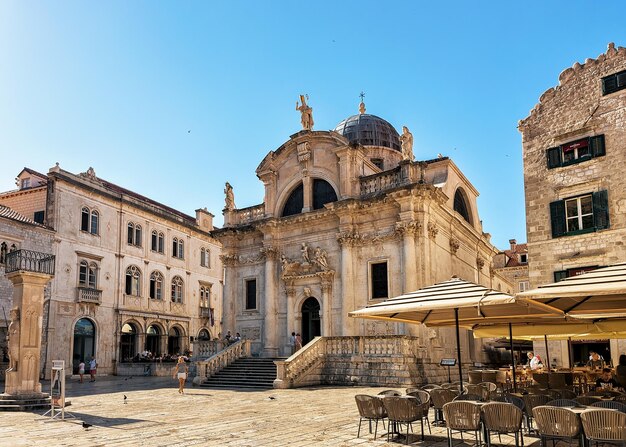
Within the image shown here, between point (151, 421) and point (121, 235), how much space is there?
1176 inches

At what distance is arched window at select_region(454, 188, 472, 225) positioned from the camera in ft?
109

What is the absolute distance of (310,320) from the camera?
30.2 meters

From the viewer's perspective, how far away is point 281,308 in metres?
31.1

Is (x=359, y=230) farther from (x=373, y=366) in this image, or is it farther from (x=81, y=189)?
(x=81, y=189)

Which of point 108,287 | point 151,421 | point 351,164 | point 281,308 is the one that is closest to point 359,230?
point 351,164

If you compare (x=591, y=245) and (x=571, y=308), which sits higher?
(x=591, y=245)

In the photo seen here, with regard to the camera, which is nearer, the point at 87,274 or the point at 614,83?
the point at 614,83

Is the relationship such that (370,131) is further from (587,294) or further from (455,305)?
(587,294)

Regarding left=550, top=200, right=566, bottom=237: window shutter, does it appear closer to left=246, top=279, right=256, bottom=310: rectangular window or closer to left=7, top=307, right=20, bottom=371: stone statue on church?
left=246, top=279, right=256, bottom=310: rectangular window

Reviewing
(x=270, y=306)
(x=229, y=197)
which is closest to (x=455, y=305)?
(x=270, y=306)

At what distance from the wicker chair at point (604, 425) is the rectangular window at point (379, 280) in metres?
19.9

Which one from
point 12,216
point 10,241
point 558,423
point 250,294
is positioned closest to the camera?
point 558,423

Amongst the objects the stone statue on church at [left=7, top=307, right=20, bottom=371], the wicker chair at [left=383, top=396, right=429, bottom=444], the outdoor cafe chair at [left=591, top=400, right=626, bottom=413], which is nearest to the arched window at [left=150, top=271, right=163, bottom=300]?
the stone statue on church at [left=7, top=307, right=20, bottom=371]

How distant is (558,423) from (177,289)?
4159 cm
